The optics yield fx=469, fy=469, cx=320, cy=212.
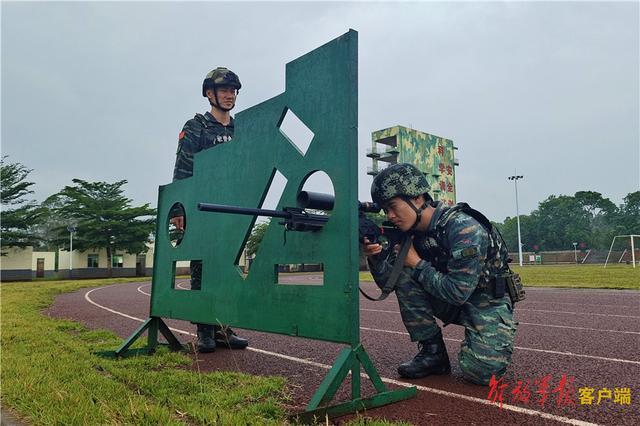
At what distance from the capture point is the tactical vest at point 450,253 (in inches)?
119

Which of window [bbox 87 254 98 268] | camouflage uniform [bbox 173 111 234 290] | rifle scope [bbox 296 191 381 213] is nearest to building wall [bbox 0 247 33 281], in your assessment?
window [bbox 87 254 98 268]

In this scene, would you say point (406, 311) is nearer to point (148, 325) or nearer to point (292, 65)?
point (292, 65)

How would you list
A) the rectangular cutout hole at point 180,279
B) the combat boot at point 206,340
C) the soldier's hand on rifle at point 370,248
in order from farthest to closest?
the combat boot at point 206,340 < the rectangular cutout hole at point 180,279 < the soldier's hand on rifle at point 370,248

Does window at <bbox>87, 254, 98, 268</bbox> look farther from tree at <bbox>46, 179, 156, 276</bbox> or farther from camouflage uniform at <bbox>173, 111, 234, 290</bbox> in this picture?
camouflage uniform at <bbox>173, 111, 234, 290</bbox>

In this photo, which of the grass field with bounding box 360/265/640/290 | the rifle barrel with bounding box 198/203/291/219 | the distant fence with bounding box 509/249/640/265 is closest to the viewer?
the rifle barrel with bounding box 198/203/291/219

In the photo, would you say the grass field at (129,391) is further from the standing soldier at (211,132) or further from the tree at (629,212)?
the tree at (629,212)

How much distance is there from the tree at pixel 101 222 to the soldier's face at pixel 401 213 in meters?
33.2

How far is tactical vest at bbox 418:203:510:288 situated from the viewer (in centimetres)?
302

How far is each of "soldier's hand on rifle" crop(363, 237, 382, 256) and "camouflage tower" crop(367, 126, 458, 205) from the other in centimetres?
4098

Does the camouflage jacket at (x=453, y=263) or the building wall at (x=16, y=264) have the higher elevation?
the camouflage jacket at (x=453, y=263)

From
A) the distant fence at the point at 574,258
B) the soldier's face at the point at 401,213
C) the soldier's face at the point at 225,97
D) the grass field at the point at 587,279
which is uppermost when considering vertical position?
the soldier's face at the point at 225,97

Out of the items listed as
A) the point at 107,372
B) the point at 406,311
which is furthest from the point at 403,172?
the point at 107,372

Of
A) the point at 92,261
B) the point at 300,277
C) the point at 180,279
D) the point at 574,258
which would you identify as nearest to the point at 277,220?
the point at 300,277

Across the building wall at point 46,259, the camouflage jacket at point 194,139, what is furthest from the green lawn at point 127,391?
the building wall at point 46,259
